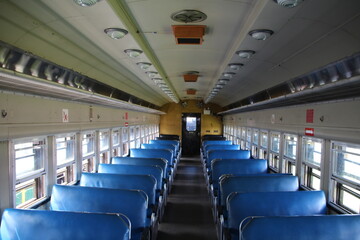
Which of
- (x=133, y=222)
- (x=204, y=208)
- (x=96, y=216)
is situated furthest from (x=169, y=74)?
Result: (x=96, y=216)

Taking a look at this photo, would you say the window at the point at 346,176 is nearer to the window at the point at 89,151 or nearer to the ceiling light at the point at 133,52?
the ceiling light at the point at 133,52

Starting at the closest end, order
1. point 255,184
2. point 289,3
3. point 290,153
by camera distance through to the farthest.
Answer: point 289,3 < point 255,184 < point 290,153

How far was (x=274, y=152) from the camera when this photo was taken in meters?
6.80

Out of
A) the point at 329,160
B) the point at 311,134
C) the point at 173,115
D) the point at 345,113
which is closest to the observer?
the point at 345,113

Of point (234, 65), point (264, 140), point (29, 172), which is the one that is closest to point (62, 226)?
point (29, 172)

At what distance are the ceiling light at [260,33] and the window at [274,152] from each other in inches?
→ 175

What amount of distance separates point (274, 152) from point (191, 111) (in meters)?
9.83

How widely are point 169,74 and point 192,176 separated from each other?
193 inches

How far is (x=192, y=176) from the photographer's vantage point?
32.0 ft

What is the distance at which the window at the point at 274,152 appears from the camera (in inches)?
259

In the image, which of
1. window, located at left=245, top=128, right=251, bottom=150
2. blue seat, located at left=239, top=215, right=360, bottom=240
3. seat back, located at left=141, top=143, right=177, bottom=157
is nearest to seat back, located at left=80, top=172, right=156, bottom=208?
blue seat, located at left=239, top=215, right=360, bottom=240

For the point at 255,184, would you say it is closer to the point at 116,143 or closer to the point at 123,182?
the point at 123,182

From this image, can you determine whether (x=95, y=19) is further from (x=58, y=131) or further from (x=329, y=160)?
(x=329, y=160)

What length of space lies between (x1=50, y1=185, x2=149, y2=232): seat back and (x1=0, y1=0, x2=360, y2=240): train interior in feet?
0.05
